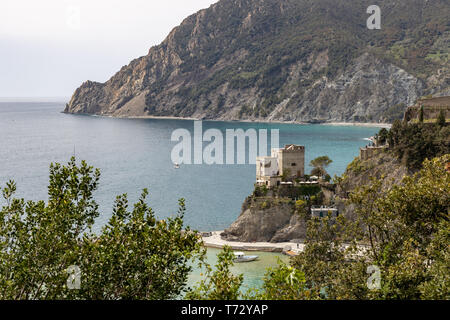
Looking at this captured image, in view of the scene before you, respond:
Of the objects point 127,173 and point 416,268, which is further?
point 127,173

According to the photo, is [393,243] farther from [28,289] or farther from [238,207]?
[238,207]

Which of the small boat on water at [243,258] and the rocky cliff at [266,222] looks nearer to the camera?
the small boat on water at [243,258]

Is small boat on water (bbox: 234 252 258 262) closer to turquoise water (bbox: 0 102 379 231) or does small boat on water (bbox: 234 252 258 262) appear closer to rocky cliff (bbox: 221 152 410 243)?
rocky cliff (bbox: 221 152 410 243)

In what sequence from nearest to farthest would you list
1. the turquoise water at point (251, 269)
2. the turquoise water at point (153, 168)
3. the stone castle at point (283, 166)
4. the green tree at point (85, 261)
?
the green tree at point (85, 261)
the turquoise water at point (251, 269)
the stone castle at point (283, 166)
the turquoise water at point (153, 168)

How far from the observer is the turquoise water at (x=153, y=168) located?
75.3 meters

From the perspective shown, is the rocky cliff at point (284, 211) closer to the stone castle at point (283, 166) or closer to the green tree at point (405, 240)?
the stone castle at point (283, 166)

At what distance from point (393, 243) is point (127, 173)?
85.8 meters

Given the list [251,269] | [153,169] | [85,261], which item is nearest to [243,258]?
[251,269]

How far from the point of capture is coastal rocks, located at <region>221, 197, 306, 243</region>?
56.2 meters

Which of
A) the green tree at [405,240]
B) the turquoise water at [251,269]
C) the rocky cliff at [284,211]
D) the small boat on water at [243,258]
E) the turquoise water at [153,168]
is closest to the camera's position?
the green tree at [405,240]

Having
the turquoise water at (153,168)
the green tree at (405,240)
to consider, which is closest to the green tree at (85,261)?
the green tree at (405,240)

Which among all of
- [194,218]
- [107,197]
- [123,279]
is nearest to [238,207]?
[194,218]

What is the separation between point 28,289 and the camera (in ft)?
55.1
